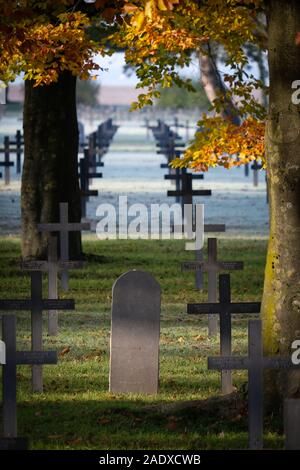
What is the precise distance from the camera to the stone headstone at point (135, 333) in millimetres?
12930

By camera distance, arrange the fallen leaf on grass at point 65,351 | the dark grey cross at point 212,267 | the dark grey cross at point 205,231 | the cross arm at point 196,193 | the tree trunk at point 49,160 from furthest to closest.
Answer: the cross arm at point 196,193, the tree trunk at point 49,160, the dark grey cross at point 205,231, the dark grey cross at point 212,267, the fallen leaf on grass at point 65,351

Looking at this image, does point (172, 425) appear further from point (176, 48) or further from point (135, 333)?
point (176, 48)

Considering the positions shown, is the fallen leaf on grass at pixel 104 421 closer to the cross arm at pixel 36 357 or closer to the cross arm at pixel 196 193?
the cross arm at pixel 36 357

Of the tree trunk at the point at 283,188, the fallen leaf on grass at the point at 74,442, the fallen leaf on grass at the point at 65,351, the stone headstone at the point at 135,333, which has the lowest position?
the fallen leaf on grass at the point at 65,351

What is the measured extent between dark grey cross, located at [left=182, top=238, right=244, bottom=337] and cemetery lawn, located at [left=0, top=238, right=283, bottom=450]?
0.71 ft

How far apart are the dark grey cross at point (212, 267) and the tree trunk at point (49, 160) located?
6984mm

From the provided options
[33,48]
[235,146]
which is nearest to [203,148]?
[235,146]

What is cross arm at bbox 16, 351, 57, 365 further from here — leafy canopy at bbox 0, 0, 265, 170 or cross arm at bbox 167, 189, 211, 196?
cross arm at bbox 167, 189, 211, 196

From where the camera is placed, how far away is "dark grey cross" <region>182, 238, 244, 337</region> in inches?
648

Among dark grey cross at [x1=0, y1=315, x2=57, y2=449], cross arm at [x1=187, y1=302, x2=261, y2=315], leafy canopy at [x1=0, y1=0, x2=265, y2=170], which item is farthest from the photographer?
leafy canopy at [x1=0, y1=0, x2=265, y2=170]

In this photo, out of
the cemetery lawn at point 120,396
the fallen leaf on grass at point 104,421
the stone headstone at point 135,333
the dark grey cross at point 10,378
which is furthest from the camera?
the stone headstone at point 135,333

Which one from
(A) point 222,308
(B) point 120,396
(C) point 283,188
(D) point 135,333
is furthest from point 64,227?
(C) point 283,188

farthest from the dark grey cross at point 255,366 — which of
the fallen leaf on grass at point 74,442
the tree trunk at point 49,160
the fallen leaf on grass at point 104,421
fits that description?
the tree trunk at point 49,160

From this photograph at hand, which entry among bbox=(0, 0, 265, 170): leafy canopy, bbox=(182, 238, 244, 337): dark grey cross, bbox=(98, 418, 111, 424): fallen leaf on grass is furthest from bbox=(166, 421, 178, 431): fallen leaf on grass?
bbox=(0, 0, 265, 170): leafy canopy
